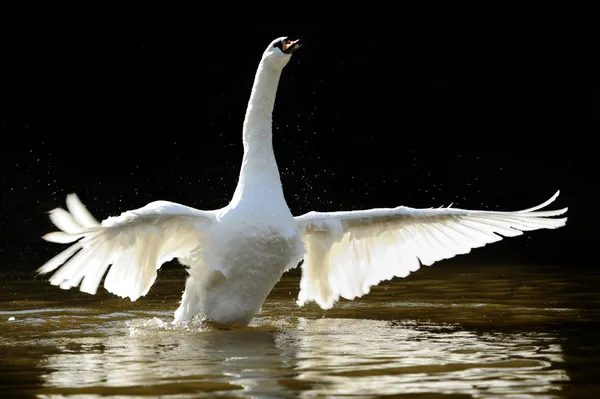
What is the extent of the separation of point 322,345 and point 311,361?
2.01ft

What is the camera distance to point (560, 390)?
4.50 metres

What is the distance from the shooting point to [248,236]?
6.57 meters

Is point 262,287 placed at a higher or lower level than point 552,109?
lower

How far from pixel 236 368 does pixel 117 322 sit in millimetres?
2341

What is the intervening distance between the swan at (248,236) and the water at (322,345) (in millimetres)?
317

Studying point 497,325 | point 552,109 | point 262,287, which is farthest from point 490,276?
point 552,109

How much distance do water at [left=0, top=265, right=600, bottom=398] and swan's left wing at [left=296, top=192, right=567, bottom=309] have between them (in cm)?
27

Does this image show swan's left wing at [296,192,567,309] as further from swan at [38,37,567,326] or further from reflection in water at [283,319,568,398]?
reflection in water at [283,319,568,398]

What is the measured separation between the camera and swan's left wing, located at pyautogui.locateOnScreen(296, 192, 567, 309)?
7.22 m

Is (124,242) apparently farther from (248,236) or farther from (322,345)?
(322,345)

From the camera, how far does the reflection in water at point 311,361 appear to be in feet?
15.1

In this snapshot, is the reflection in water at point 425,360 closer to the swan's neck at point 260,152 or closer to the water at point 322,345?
the water at point 322,345

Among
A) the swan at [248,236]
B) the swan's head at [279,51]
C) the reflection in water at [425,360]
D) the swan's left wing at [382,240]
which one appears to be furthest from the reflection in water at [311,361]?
the swan's head at [279,51]

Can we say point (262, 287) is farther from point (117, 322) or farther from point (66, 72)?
point (66, 72)
